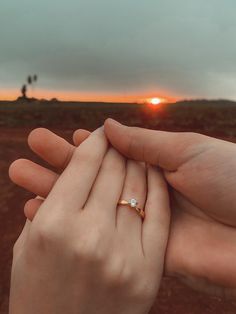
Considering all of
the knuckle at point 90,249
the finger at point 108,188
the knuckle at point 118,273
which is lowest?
the knuckle at point 118,273

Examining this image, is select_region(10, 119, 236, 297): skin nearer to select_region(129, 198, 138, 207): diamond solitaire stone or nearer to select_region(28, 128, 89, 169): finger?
select_region(28, 128, 89, 169): finger

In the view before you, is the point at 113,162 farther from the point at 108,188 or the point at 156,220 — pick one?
the point at 156,220

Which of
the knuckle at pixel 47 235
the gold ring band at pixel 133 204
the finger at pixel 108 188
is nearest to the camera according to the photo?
the knuckle at pixel 47 235

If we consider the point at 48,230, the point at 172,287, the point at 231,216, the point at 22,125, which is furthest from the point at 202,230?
the point at 22,125

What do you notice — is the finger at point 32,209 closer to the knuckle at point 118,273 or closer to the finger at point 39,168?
the finger at point 39,168

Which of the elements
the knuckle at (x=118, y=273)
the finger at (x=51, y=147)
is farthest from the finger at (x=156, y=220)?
the finger at (x=51, y=147)

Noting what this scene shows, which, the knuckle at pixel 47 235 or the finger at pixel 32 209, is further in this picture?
the finger at pixel 32 209

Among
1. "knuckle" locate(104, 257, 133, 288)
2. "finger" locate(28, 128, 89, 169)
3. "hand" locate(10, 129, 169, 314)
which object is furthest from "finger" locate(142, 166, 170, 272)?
"finger" locate(28, 128, 89, 169)

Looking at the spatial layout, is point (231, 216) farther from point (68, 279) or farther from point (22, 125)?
point (22, 125)

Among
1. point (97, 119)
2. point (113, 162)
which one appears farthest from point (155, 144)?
point (97, 119)
